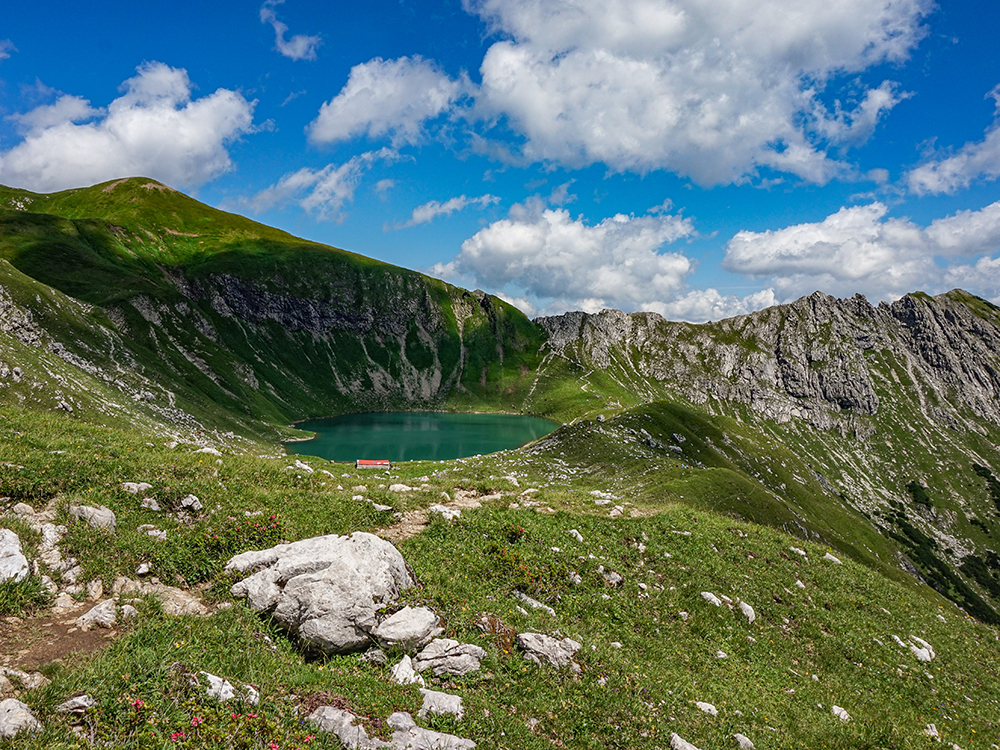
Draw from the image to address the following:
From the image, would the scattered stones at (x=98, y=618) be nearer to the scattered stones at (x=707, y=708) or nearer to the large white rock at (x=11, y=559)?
the large white rock at (x=11, y=559)

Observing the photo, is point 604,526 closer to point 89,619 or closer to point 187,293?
point 89,619

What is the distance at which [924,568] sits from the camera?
12694 cm

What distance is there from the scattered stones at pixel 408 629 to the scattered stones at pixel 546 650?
7.38 feet

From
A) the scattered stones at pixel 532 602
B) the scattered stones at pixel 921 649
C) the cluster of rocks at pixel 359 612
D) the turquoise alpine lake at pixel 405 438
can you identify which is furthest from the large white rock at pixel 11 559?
the turquoise alpine lake at pixel 405 438

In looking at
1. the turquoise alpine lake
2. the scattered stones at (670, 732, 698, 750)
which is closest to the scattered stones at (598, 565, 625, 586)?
the scattered stones at (670, 732, 698, 750)

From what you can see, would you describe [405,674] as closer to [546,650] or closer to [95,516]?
[546,650]

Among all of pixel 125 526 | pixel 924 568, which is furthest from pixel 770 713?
pixel 924 568

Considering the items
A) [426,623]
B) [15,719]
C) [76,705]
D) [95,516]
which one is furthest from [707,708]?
[95,516]

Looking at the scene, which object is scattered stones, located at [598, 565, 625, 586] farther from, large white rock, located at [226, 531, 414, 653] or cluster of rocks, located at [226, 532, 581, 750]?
large white rock, located at [226, 531, 414, 653]

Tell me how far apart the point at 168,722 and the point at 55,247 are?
176 meters

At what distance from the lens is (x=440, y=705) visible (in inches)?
371

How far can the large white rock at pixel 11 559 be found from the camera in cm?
985

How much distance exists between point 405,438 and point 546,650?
13669cm

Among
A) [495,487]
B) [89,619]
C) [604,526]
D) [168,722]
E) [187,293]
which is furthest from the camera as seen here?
[187,293]
